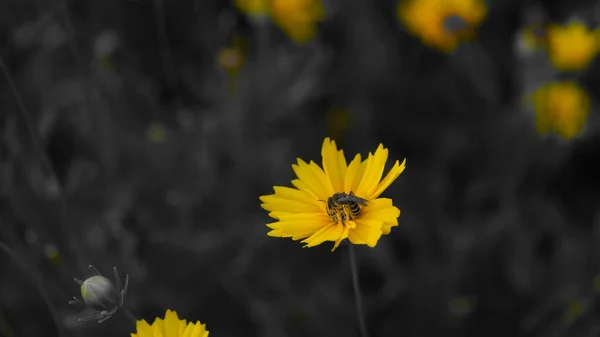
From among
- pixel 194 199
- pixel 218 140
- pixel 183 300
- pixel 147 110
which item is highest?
pixel 147 110

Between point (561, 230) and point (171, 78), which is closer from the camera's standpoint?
point (561, 230)

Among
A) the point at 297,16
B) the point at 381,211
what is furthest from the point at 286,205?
the point at 297,16

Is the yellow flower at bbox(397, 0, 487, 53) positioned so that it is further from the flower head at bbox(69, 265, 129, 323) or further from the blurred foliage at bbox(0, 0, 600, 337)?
the flower head at bbox(69, 265, 129, 323)

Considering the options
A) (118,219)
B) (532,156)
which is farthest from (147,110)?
(532,156)

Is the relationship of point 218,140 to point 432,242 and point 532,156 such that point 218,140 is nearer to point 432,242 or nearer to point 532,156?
point 432,242

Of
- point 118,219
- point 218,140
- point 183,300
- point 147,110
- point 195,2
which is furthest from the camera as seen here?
point 195,2
